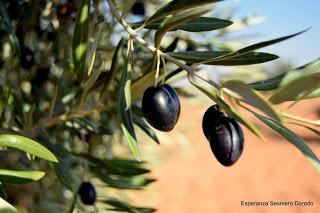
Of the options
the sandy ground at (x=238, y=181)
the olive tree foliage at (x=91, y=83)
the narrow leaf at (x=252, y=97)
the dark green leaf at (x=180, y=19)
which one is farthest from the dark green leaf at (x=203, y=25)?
the sandy ground at (x=238, y=181)

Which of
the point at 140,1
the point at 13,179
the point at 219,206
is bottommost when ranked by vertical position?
the point at 219,206

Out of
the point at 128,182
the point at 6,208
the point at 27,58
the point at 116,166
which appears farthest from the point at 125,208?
the point at 6,208

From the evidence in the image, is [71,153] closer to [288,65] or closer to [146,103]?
[146,103]

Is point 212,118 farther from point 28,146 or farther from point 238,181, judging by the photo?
point 238,181

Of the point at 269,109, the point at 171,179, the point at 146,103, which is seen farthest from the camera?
the point at 171,179

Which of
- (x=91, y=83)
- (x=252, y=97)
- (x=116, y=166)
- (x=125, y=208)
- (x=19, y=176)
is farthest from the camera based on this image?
(x=125, y=208)

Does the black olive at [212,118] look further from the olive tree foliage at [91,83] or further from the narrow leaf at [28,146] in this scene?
the narrow leaf at [28,146]

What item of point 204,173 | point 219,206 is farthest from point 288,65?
point 219,206
